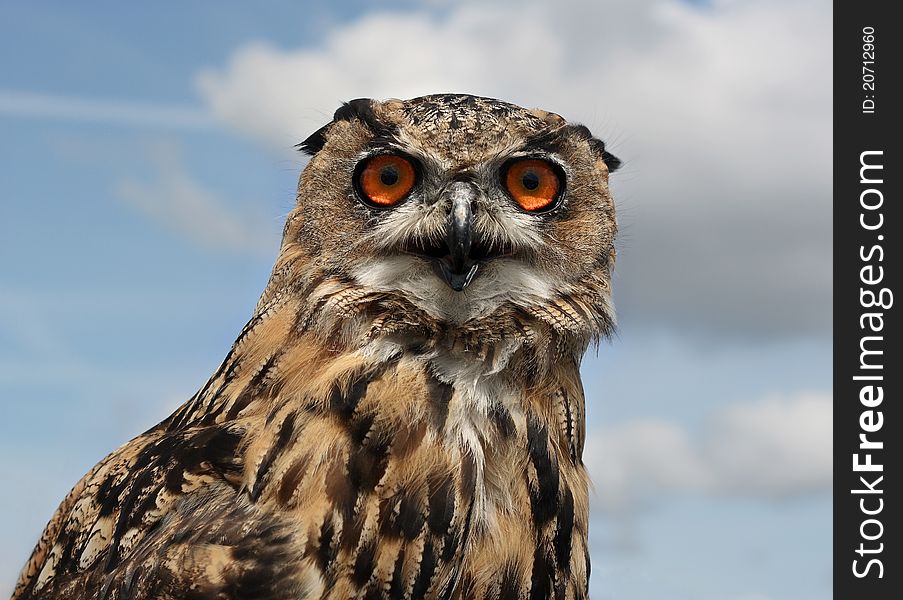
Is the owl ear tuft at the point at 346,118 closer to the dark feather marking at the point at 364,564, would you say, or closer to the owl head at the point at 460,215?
the owl head at the point at 460,215

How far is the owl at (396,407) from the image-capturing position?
2.97 m

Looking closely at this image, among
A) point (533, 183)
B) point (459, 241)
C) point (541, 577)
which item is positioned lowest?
point (541, 577)

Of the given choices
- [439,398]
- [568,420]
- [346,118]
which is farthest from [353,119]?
[568,420]

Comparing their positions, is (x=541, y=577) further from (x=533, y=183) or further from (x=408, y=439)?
(x=533, y=183)


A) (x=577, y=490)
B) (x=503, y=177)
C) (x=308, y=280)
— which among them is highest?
(x=503, y=177)

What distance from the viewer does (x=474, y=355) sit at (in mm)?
3221

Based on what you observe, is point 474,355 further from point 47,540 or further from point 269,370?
point 47,540

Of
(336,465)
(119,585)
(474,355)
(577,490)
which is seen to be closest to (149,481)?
(119,585)

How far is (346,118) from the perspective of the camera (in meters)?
3.70

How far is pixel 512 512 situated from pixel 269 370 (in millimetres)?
920

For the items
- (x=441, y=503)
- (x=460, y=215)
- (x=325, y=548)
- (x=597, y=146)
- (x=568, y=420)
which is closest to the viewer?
(x=325, y=548)

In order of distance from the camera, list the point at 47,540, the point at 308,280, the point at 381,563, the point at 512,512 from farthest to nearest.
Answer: the point at 47,540 < the point at 308,280 < the point at 512,512 < the point at 381,563

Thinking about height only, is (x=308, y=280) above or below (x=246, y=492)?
above

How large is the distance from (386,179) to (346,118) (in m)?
0.44
